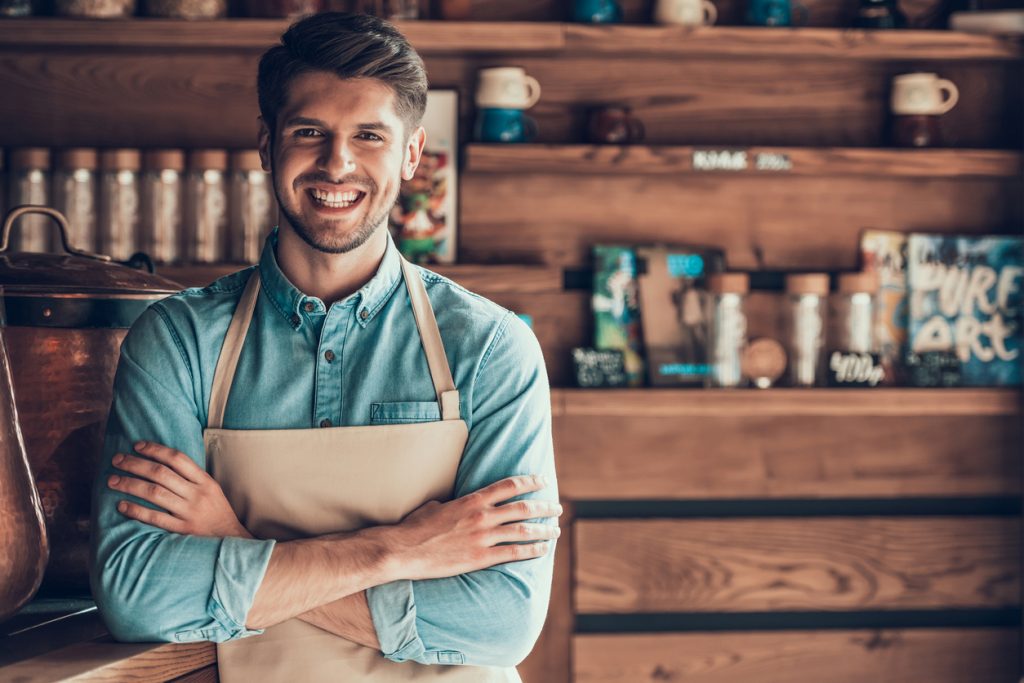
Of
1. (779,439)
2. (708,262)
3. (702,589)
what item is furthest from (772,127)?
(702,589)

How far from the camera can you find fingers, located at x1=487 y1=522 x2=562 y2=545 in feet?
4.18

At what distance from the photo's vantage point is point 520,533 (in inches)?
50.7

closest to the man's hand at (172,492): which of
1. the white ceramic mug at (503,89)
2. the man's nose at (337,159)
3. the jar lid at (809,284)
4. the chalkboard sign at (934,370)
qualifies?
the man's nose at (337,159)

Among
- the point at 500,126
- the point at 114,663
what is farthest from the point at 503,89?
the point at 114,663

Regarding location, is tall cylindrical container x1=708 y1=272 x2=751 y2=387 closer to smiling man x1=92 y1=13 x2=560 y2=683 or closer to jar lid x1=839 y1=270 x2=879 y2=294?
jar lid x1=839 y1=270 x2=879 y2=294

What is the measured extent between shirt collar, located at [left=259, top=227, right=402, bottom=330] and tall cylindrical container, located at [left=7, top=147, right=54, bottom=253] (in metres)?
1.32

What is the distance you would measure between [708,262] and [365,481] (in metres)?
1.66

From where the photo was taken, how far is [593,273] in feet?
9.20

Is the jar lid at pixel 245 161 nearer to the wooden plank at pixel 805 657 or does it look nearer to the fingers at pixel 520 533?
the wooden plank at pixel 805 657

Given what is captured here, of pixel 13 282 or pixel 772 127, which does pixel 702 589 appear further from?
pixel 13 282

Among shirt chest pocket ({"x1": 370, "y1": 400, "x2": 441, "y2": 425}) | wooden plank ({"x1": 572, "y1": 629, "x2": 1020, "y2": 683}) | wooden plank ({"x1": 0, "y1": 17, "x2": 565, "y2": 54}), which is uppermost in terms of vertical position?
wooden plank ({"x1": 0, "y1": 17, "x2": 565, "y2": 54})

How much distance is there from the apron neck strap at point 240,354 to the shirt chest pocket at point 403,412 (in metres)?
0.01

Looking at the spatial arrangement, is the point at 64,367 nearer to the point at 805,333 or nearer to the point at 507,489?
the point at 507,489

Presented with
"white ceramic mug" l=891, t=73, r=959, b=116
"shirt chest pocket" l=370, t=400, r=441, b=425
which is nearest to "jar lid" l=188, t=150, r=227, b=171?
"shirt chest pocket" l=370, t=400, r=441, b=425
